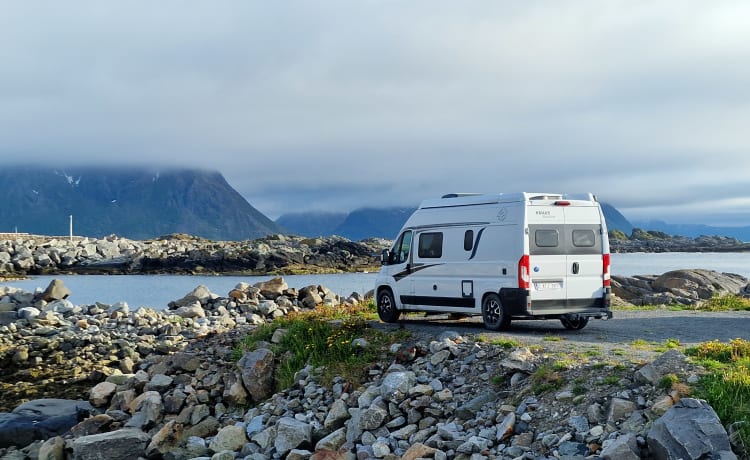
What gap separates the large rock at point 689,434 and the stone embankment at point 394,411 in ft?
0.05

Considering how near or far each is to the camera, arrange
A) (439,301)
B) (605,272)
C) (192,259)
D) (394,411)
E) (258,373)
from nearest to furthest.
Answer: (394,411) → (258,373) → (605,272) → (439,301) → (192,259)

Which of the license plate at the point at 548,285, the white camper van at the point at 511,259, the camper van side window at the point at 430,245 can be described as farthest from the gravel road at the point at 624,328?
the camper van side window at the point at 430,245

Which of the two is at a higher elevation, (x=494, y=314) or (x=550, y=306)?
(x=550, y=306)

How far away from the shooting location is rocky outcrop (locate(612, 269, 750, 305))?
32.4 meters

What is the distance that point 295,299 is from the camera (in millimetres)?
33031

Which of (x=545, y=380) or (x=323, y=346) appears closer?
(x=545, y=380)

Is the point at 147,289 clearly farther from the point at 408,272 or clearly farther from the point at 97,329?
the point at 408,272

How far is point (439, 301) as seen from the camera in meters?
17.1

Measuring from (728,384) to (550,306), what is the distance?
6.50 metres

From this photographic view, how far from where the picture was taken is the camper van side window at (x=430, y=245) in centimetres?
1730

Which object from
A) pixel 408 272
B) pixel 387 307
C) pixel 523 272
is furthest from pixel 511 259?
pixel 387 307

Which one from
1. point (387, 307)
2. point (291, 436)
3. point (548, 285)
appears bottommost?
point (291, 436)

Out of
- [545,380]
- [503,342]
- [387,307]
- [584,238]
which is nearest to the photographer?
[545,380]

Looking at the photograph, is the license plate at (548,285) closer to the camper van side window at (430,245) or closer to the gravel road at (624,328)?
the gravel road at (624,328)
